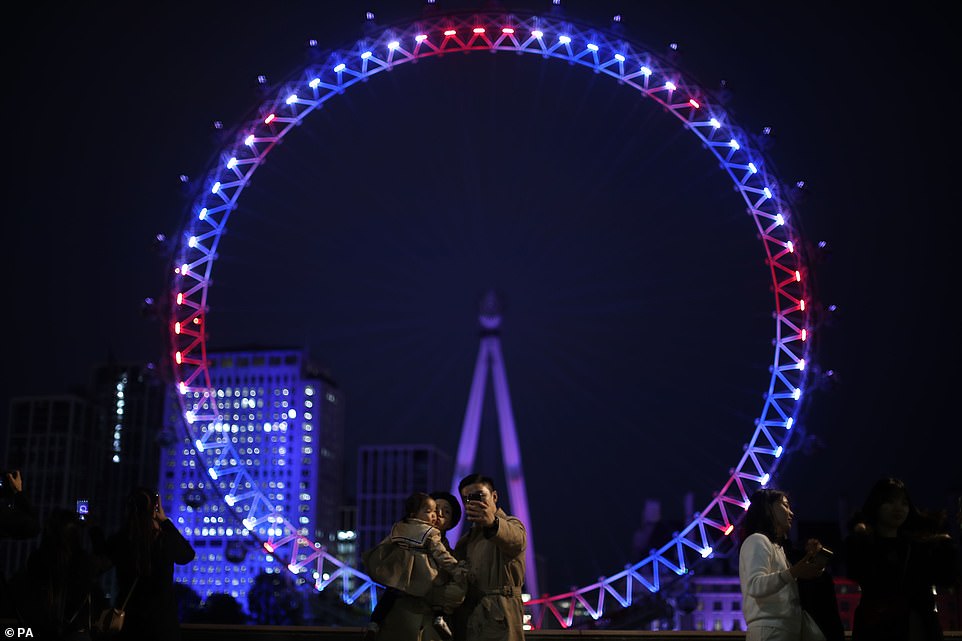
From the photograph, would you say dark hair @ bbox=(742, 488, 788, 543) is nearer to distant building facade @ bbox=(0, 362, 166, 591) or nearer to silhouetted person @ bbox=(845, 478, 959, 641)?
silhouetted person @ bbox=(845, 478, 959, 641)

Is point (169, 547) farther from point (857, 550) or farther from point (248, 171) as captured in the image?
point (248, 171)

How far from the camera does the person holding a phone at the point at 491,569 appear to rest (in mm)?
6887

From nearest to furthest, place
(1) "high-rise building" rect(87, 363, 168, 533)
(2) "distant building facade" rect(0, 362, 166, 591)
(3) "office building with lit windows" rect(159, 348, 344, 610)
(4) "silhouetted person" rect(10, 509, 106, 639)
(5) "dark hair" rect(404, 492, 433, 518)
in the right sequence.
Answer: (5) "dark hair" rect(404, 492, 433, 518)
(4) "silhouetted person" rect(10, 509, 106, 639)
(2) "distant building facade" rect(0, 362, 166, 591)
(1) "high-rise building" rect(87, 363, 168, 533)
(3) "office building with lit windows" rect(159, 348, 344, 610)

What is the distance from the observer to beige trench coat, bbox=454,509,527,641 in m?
6.89

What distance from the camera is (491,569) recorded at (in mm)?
7020

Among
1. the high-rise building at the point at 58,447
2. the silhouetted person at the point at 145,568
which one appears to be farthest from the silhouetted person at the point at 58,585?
the high-rise building at the point at 58,447

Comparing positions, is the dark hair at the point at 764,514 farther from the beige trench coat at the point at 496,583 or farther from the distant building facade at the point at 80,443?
the distant building facade at the point at 80,443

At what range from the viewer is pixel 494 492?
7.10 m

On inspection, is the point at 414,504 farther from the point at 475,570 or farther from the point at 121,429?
the point at 121,429

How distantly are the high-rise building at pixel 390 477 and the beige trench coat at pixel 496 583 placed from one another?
12147 centimetres

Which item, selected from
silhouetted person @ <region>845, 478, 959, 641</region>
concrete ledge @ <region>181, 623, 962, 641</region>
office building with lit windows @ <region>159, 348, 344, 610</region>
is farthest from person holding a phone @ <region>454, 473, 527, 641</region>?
office building with lit windows @ <region>159, 348, 344, 610</region>

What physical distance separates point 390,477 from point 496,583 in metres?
127

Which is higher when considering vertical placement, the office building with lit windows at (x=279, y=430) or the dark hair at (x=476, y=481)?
the office building with lit windows at (x=279, y=430)

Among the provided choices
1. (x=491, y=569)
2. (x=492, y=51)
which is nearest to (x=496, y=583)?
(x=491, y=569)
